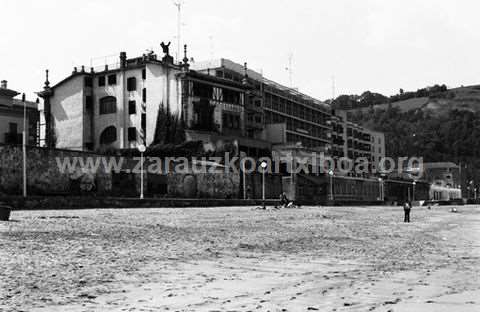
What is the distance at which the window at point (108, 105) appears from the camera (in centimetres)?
6762

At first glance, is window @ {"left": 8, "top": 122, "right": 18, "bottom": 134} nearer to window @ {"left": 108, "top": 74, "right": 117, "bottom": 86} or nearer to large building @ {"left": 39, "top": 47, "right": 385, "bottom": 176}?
large building @ {"left": 39, "top": 47, "right": 385, "bottom": 176}

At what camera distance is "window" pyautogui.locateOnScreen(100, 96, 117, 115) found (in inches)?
2662

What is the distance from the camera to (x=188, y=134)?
202ft

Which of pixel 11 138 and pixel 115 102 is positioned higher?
pixel 115 102

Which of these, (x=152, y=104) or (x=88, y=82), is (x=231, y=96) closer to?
(x=152, y=104)

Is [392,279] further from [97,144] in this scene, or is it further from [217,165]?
[97,144]

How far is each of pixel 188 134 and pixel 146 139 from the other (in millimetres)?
5408

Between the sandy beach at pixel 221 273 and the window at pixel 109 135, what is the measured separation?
48040 mm

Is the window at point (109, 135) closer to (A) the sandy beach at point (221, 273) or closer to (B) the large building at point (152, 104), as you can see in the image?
(B) the large building at point (152, 104)

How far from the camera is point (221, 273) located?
11383 mm

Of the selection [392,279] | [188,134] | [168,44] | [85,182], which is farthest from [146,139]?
[392,279]

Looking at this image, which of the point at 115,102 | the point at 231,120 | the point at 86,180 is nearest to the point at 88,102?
the point at 115,102

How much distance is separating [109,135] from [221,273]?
5751 cm

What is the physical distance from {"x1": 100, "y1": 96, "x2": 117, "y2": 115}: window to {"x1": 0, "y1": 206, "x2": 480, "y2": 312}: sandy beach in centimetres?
4958
